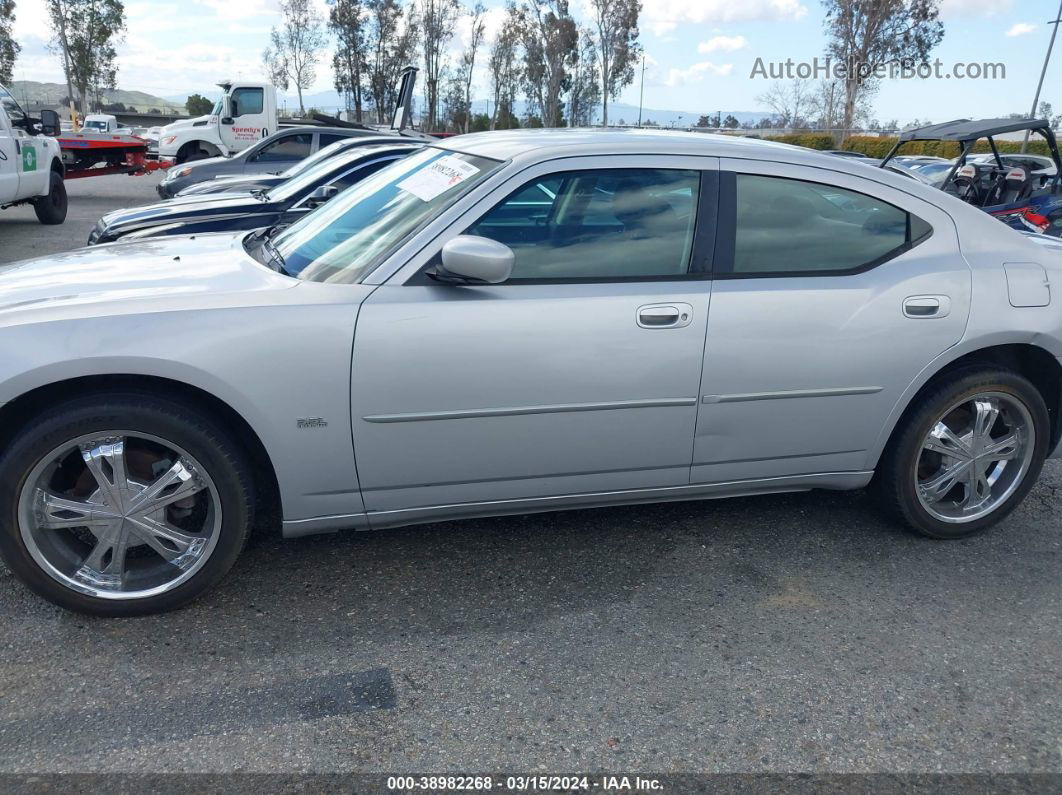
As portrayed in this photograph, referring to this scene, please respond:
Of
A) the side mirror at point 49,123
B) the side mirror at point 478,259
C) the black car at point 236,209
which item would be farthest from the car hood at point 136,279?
the side mirror at point 49,123

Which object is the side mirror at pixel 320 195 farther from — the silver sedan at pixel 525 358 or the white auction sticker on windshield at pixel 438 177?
the white auction sticker on windshield at pixel 438 177

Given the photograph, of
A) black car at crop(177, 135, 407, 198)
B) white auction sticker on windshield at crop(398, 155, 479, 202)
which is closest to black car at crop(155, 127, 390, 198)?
black car at crop(177, 135, 407, 198)

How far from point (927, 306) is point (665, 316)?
1.09 m

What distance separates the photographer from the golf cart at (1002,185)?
26.6 feet

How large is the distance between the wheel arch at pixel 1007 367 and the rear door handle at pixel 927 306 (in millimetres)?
177

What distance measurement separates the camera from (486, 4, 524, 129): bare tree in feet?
195

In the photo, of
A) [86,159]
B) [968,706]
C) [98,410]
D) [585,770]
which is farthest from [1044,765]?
[86,159]

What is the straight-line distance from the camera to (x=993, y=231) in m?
3.51

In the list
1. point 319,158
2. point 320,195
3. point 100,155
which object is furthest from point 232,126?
point 320,195

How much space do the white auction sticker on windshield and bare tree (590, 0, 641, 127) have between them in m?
57.1

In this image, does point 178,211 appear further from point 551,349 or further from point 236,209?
point 551,349

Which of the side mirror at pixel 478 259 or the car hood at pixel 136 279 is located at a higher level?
the side mirror at pixel 478 259

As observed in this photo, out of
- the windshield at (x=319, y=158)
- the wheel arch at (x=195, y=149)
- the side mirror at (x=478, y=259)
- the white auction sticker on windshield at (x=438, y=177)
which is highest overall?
the white auction sticker on windshield at (x=438, y=177)

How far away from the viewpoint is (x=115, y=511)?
110 inches
